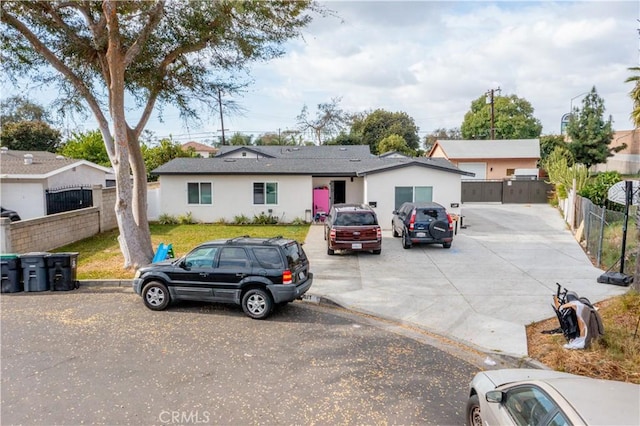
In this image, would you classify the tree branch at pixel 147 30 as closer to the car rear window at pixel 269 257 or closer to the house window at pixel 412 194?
the car rear window at pixel 269 257

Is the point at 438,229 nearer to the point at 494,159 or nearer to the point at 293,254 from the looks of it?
the point at 293,254

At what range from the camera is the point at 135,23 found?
13.3 meters

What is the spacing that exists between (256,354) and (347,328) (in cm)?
205

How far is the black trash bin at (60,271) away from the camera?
1070cm

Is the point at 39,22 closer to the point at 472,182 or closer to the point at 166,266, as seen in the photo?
the point at 166,266

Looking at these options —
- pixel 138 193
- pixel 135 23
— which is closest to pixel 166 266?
pixel 138 193

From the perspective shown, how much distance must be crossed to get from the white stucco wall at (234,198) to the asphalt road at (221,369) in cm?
1317

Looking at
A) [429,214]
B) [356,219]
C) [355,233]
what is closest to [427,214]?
[429,214]

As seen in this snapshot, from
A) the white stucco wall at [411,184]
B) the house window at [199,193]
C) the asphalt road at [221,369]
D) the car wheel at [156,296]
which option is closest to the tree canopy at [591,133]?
the white stucco wall at [411,184]

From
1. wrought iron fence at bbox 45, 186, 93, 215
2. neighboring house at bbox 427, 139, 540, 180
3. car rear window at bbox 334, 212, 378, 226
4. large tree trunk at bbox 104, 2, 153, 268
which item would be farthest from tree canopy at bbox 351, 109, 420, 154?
large tree trunk at bbox 104, 2, 153, 268

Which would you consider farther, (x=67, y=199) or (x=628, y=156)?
(x=628, y=156)

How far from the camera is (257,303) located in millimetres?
8586

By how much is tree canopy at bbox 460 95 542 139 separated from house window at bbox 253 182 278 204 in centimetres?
5229

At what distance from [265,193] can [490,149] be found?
25707mm
